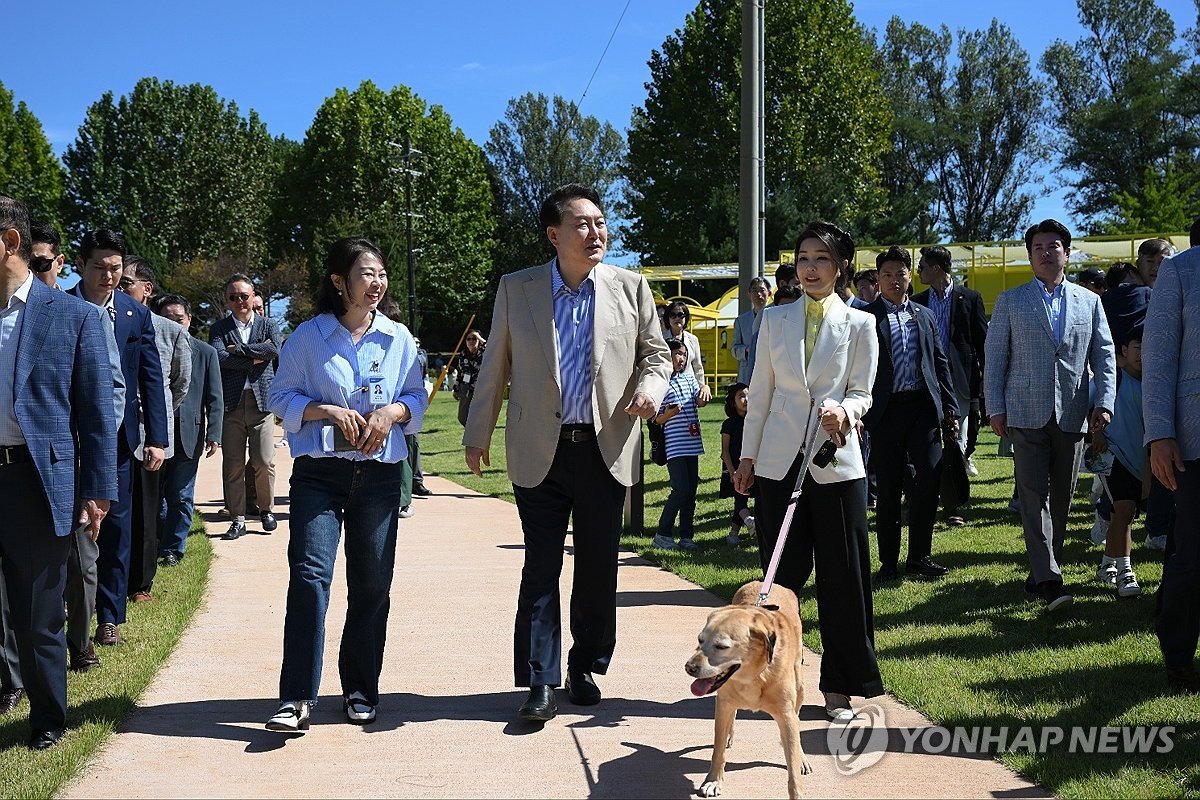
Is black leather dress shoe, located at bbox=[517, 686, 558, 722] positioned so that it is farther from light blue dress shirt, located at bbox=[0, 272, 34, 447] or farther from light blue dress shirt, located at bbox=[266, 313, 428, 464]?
light blue dress shirt, located at bbox=[0, 272, 34, 447]

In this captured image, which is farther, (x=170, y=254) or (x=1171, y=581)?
(x=170, y=254)

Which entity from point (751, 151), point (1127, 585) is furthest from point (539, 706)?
point (751, 151)

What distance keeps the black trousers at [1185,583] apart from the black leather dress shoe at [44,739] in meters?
4.80

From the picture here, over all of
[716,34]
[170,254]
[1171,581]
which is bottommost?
[1171,581]

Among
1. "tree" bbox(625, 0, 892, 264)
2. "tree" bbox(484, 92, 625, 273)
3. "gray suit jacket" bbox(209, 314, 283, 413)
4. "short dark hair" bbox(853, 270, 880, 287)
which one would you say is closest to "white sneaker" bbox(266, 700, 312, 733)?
"gray suit jacket" bbox(209, 314, 283, 413)

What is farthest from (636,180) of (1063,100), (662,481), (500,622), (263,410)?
(500,622)

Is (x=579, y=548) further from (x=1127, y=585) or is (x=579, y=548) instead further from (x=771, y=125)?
(x=771, y=125)

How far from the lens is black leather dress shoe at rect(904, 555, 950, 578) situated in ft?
26.8

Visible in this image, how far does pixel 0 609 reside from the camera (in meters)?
5.51

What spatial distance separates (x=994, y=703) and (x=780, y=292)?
4.34 meters

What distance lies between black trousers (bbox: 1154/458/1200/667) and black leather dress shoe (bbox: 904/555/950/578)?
9.29ft

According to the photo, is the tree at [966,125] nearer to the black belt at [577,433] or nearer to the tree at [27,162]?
the tree at [27,162]

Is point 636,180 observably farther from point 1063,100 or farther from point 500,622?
point 500,622

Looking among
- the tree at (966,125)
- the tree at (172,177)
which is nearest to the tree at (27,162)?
the tree at (172,177)
